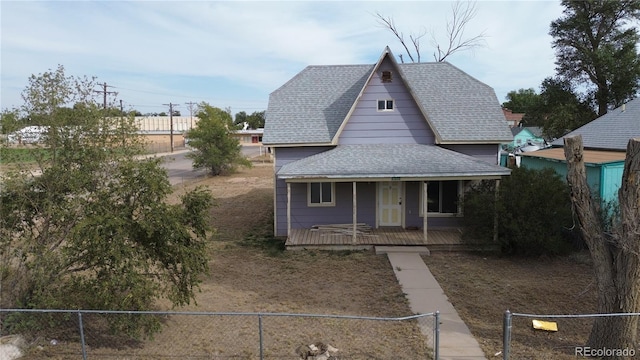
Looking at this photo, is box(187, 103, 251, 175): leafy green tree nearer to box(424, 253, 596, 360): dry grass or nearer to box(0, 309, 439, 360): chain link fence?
box(424, 253, 596, 360): dry grass

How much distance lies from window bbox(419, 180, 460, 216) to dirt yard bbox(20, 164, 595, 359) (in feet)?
9.04

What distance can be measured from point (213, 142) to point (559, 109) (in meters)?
27.9

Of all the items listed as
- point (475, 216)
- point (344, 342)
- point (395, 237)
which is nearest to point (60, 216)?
point (344, 342)

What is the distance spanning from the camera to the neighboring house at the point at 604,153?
1376 centimetres

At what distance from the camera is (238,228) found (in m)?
18.2

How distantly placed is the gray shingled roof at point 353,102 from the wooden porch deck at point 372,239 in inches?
132

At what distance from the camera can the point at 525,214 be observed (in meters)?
13.1

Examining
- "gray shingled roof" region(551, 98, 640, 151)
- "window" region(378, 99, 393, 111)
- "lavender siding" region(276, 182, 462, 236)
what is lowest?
"lavender siding" region(276, 182, 462, 236)

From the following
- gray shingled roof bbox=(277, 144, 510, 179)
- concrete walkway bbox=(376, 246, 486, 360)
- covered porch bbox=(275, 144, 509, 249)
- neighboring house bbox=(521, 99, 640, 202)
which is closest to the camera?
concrete walkway bbox=(376, 246, 486, 360)

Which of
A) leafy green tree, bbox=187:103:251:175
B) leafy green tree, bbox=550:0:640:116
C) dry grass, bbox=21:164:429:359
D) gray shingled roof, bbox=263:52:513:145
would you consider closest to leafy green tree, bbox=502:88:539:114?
leafy green tree, bbox=550:0:640:116

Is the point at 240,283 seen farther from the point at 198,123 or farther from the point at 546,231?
the point at 198,123

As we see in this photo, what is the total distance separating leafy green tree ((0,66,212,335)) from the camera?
24.8 feet

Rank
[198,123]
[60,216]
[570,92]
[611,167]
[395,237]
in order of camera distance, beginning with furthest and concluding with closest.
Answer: [198,123]
[570,92]
[395,237]
[611,167]
[60,216]

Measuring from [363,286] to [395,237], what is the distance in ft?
14.5
